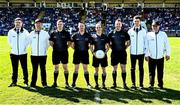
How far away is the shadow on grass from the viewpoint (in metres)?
10.7

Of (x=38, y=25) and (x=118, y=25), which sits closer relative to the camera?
(x=118, y=25)

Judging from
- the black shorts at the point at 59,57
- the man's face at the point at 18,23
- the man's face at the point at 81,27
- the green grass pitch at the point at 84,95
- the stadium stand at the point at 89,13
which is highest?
the stadium stand at the point at 89,13

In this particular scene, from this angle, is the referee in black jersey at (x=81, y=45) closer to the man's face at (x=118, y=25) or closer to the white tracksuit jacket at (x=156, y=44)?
the man's face at (x=118, y=25)

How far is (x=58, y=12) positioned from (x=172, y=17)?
55.2ft

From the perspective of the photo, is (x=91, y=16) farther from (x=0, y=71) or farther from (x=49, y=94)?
(x=49, y=94)

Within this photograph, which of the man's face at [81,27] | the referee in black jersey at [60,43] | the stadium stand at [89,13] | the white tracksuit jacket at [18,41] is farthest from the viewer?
the stadium stand at [89,13]

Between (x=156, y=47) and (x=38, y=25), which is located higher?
(x=38, y=25)

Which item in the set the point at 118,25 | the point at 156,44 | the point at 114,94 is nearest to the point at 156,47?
the point at 156,44

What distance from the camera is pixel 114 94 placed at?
1131 centimetres

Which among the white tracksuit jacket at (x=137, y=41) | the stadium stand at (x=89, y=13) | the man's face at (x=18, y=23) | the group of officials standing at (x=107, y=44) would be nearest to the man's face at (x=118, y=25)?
the group of officials standing at (x=107, y=44)

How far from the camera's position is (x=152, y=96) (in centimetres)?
1104

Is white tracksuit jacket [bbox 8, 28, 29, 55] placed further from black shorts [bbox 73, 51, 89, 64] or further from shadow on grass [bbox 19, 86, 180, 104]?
black shorts [bbox 73, 51, 89, 64]

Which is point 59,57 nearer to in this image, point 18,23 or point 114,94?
point 18,23

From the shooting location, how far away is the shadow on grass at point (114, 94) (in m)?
10.7
